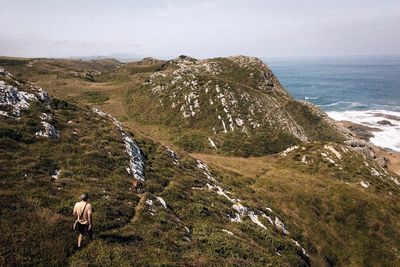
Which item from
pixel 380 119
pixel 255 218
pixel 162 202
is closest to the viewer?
pixel 162 202

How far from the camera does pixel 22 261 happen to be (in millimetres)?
14312

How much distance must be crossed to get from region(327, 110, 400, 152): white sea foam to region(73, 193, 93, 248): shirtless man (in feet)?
489

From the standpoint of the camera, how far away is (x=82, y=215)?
647 inches

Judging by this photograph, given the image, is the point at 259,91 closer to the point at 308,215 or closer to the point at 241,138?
the point at 241,138

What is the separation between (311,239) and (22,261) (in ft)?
101

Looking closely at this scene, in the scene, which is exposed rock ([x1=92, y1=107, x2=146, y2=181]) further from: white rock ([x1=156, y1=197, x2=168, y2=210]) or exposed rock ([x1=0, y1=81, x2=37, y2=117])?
exposed rock ([x1=0, y1=81, x2=37, y2=117])

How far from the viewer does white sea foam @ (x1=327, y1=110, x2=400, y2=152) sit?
140875 millimetres

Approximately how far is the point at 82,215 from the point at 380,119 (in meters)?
201

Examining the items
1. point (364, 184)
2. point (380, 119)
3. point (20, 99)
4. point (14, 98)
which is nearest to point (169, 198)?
point (20, 99)

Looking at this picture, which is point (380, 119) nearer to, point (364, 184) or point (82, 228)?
point (364, 184)

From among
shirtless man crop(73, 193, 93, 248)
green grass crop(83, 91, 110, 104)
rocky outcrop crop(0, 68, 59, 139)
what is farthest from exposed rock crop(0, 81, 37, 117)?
green grass crop(83, 91, 110, 104)

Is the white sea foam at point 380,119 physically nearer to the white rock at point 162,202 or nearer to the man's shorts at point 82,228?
the white rock at point 162,202

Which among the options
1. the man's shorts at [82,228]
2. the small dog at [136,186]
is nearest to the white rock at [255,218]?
the small dog at [136,186]

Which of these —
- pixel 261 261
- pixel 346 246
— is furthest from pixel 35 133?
pixel 346 246
